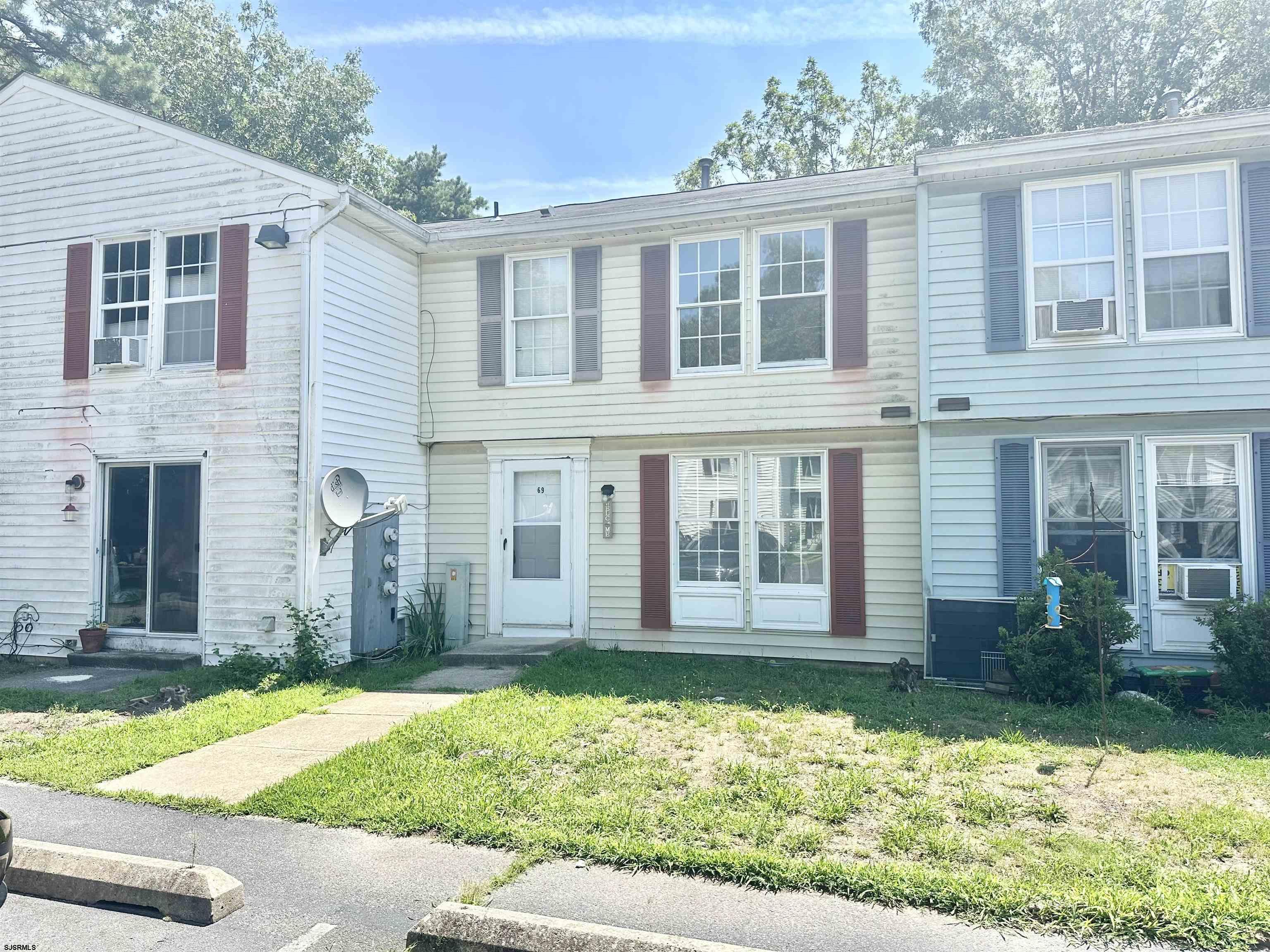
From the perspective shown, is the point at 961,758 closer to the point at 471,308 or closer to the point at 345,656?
the point at 345,656

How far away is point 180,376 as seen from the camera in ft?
30.4

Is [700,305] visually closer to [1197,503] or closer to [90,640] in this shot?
[1197,503]

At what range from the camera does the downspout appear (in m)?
8.62

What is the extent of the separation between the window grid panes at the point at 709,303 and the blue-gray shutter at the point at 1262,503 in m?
5.06

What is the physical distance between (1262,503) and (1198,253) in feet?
7.90

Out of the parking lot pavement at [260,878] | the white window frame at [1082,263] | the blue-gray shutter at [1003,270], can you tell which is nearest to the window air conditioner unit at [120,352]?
the parking lot pavement at [260,878]

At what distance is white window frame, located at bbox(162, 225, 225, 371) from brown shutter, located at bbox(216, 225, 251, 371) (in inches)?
1.7

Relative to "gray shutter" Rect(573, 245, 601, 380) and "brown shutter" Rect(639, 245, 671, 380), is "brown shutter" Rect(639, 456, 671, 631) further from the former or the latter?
"gray shutter" Rect(573, 245, 601, 380)

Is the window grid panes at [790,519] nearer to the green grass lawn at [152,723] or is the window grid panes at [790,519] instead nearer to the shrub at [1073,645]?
the shrub at [1073,645]

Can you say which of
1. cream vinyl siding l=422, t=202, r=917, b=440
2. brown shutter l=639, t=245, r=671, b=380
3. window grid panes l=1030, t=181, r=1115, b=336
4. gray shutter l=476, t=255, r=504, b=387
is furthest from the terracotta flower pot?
window grid panes l=1030, t=181, r=1115, b=336

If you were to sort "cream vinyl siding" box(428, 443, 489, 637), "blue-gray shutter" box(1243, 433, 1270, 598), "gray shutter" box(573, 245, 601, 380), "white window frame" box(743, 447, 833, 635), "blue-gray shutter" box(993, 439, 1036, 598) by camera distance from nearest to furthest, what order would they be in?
"blue-gray shutter" box(1243, 433, 1270, 598) < "blue-gray shutter" box(993, 439, 1036, 598) < "white window frame" box(743, 447, 833, 635) < "gray shutter" box(573, 245, 601, 380) < "cream vinyl siding" box(428, 443, 489, 637)

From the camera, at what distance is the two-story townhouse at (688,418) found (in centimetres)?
905

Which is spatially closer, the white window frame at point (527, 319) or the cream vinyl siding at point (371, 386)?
the cream vinyl siding at point (371, 386)

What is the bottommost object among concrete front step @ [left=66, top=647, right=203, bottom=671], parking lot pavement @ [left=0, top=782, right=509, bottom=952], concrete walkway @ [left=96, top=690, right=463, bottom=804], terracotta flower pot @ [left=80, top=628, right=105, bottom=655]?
parking lot pavement @ [left=0, top=782, right=509, bottom=952]
